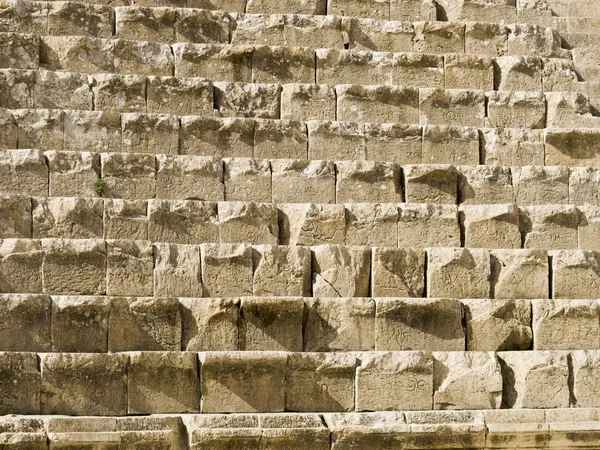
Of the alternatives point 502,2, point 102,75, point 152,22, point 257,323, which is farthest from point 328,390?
point 502,2

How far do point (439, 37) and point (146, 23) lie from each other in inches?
131

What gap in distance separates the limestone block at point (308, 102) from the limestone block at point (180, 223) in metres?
1.96

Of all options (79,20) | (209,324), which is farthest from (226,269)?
(79,20)

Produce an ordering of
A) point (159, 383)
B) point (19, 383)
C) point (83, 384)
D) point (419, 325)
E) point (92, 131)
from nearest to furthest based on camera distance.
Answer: point (19, 383)
point (83, 384)
point (159, 383)
point (419, 325)
point (92, 131)

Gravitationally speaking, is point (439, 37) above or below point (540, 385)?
above

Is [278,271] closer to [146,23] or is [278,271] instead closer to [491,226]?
[491,226]

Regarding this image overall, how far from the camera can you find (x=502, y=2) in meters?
15.3

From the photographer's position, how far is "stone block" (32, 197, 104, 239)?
11.4 meters

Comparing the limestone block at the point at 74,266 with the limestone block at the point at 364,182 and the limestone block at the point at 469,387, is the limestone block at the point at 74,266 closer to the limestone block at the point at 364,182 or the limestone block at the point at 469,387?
the limestone block at the point at 364,182

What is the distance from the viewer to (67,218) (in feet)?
37.7

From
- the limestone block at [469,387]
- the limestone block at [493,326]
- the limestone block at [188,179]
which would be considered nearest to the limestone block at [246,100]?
the limestone block at [188,179]

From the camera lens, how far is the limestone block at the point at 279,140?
41.9 ft

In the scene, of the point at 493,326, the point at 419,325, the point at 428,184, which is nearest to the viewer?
the point at 419,325

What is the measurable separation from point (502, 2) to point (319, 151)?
12.6 ft
